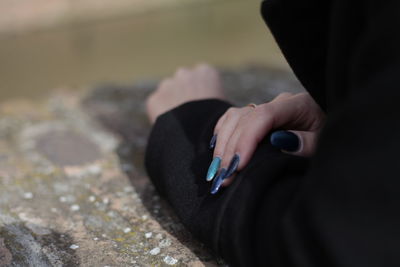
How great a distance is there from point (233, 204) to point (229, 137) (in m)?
0.12

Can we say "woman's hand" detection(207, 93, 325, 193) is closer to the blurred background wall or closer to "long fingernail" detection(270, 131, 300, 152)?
"long fingernail" detection(270, 131, 300, 152)

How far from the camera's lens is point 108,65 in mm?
2994

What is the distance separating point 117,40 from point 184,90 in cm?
273

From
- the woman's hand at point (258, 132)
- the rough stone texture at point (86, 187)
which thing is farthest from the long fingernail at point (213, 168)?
the rough stone texture at point (86, 187)

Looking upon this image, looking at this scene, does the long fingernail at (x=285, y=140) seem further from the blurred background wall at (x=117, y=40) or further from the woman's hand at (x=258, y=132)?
the blurred background wall at (x=117, y=40)

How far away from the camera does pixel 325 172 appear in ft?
1.40

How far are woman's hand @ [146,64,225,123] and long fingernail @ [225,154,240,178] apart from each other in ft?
0.98

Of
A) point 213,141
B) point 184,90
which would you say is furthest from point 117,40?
point 213,141

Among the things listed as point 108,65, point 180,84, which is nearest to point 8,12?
point 108,65

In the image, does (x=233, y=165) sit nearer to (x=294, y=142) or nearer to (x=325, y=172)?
(x=294, y=142)

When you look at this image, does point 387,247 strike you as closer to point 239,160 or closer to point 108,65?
point 239,160

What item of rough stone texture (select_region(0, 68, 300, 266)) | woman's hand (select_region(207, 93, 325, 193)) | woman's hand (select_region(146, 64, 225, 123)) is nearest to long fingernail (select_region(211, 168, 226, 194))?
woman's hand (select_region(207, 93, 325, 193))

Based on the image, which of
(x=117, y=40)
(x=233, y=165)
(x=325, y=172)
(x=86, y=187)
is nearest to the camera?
(x=325, y=172)

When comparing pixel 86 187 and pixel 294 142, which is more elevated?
pixel 294 142
